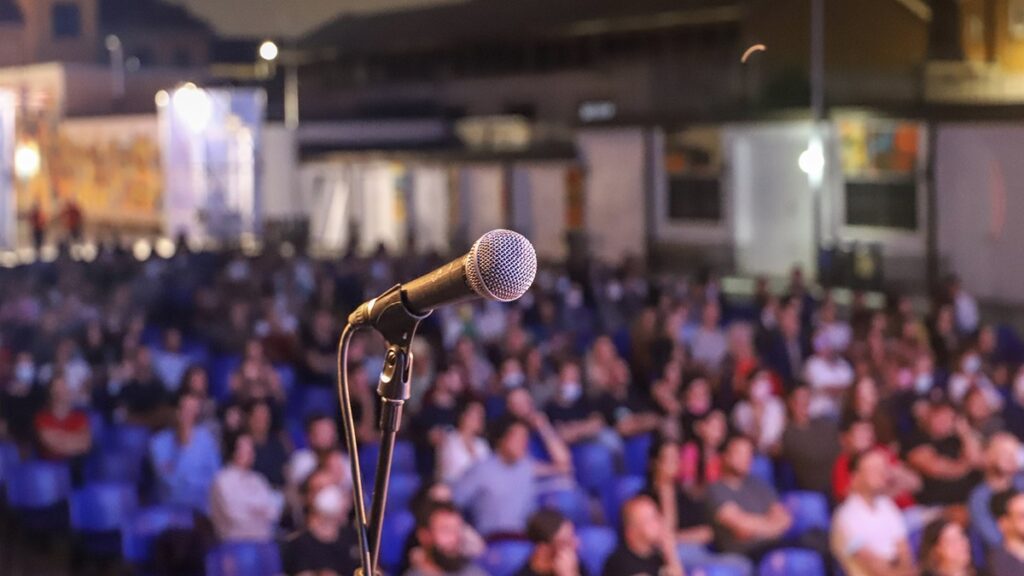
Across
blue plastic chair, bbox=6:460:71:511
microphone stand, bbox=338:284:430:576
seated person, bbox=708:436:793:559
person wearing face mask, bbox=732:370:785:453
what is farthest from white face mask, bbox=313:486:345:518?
microphone stand, bbox=338:284:430:576

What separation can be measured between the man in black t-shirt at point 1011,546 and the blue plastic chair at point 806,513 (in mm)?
749

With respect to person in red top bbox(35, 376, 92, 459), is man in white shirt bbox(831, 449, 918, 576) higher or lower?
lower

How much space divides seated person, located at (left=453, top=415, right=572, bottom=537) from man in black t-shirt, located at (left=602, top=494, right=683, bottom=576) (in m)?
0.71

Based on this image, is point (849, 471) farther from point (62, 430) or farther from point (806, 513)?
point (62, 430)

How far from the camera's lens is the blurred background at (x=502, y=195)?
30.9 feet

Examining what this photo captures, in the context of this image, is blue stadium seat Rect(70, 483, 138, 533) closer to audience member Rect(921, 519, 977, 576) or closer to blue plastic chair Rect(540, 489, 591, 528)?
blue plastic chair Rect(540, 489, 591, 528)

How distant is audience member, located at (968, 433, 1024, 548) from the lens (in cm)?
641

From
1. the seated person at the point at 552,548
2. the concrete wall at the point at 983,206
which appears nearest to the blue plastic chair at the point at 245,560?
the seated person at the point at 552,548

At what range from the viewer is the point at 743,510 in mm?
6488

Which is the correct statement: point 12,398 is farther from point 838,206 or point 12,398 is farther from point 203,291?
point 838,206

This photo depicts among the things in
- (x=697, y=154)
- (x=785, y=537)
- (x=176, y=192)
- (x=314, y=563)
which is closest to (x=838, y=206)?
(x=697, y=154)

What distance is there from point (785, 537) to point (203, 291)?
7.13m

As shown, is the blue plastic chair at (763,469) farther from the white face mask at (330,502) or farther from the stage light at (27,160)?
the stage light at (27,160)

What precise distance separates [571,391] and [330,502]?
2.95 m
